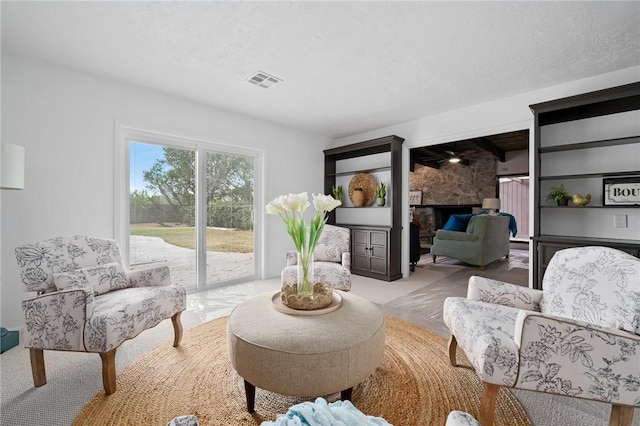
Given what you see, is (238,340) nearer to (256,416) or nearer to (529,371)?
(256,416)

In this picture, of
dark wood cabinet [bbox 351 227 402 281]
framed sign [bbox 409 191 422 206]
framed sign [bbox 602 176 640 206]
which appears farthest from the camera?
framed sign [bbox 409 191 422 206]

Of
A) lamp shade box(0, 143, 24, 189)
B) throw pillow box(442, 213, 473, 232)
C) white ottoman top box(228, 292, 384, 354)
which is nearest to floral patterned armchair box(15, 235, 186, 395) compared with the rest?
lamp shade box(0, 143, 24, 189)

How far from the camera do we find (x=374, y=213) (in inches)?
184

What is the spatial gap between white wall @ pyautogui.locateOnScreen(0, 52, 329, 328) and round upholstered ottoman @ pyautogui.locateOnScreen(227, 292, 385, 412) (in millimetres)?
2287

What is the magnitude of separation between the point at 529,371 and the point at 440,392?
550 millimetres

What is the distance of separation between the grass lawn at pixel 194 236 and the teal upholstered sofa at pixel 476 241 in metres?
3.64

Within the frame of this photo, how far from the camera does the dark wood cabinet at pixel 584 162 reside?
2588 millimetres

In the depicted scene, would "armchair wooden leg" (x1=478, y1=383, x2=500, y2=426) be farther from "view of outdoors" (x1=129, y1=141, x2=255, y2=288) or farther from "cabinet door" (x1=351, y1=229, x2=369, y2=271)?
"view of outdoors" (x1=129, y1=141, x2=255, y2=288)

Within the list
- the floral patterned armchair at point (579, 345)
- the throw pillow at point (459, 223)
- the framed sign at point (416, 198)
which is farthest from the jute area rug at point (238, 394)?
the framed sign at point (416, 198)

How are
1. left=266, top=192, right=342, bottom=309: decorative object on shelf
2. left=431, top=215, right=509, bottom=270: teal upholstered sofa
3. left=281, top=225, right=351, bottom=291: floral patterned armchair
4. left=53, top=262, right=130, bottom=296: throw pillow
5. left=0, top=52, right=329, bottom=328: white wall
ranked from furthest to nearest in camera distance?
left=431, top=215, right=509, bottom=270: teal upholstered sofa
left=281, top=225, right=351, bottom=291: floral patterned armchair
left=0, top=52, right=329, bottom=328: white wall
left=53, top=262, right=130, bottom=296: throw pillow
left=266, top=192, right=342, bottom=309: decorative object on shelf

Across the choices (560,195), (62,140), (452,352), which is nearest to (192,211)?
(62,140)

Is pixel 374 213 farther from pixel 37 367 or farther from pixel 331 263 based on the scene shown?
pixel 37 367

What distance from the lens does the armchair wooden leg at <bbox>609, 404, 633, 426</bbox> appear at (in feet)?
3.90

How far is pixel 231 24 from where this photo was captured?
78.9 inches
